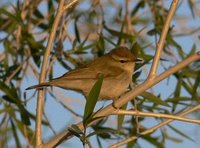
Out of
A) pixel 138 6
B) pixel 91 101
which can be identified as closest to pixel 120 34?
pixel 138 6

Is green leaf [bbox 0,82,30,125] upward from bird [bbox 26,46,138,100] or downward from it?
downward

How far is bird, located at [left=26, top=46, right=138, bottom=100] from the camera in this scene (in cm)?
282

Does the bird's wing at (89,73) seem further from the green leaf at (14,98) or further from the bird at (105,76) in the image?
the green leaf at (14,98)

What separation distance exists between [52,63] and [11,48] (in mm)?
388

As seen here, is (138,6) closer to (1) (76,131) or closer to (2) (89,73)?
(2) (89,73)

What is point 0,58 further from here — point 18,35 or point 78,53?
point 78,53

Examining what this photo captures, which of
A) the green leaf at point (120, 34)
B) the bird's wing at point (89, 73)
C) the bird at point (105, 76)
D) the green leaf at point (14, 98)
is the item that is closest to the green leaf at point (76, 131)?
the bird at point (105, 76)

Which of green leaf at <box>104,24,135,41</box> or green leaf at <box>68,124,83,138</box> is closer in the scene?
green leaf at <box>68,124,83,138</box>

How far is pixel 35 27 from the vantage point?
→ 149 inches

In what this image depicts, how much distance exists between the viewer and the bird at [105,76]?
9.25 ft

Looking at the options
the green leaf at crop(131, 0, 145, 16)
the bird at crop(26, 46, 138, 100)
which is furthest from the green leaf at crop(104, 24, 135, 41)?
the green leaf at crop(131, 0, 145, 16)

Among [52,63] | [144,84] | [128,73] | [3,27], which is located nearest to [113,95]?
[128,73]

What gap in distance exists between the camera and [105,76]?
2969 mm

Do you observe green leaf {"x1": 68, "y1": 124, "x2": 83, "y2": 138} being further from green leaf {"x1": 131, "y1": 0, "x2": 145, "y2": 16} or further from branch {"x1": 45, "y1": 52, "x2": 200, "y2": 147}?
green leaf {"x1": 131, "y1": 0, "x2": 145, "y2": 16}
